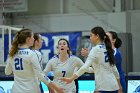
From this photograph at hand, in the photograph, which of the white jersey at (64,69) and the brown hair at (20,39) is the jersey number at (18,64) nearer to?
the brown hair at (20,39)

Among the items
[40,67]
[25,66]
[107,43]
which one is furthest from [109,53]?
[25,66]

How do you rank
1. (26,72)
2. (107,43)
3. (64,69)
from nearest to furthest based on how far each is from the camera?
(26,72) < (107,43) < (64,69)

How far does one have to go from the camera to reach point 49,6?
1512 centimetres

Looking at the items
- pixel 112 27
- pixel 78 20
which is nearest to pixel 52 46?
pixel 78 20

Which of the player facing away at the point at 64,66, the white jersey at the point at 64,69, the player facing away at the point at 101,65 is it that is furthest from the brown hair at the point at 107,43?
the white jersey at the point at 64,69

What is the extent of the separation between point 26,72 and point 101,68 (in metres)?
0.97

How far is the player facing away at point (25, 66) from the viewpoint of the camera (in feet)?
15.6

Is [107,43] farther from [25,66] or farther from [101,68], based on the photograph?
[25,66]

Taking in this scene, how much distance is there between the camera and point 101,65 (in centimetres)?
479

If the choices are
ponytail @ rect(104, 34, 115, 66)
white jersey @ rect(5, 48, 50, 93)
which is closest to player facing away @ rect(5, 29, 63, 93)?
white jersey @ rect(5, 48, 50, 93)

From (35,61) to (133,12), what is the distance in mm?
9534

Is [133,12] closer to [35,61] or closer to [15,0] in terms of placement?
[15,0]

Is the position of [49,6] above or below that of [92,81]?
above

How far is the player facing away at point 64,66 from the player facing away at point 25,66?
0.91 metres
